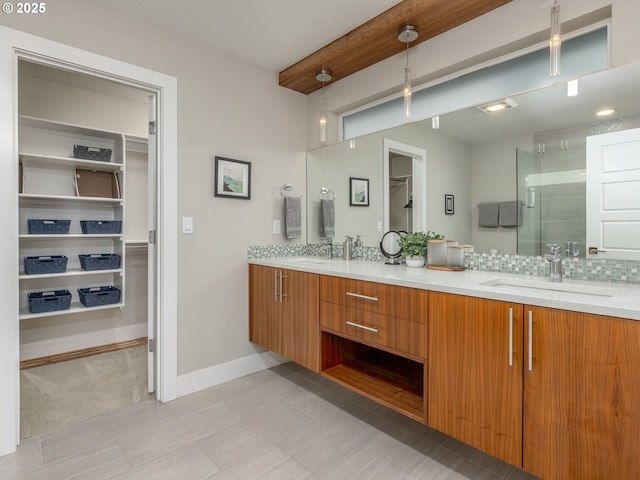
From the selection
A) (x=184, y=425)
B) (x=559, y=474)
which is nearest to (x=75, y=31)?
(x=184, y=425)

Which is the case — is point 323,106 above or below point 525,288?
above

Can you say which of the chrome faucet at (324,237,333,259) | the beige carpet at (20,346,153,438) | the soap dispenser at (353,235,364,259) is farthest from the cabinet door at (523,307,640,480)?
the beige carpet at (20,346,153,438)

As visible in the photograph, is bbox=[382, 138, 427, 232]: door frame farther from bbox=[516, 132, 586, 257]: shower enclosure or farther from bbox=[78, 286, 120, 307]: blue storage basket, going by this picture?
bbox=[78, 286, 120, 307]: blue storage basket

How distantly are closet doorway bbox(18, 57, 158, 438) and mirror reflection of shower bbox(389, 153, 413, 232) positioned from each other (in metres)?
1.86

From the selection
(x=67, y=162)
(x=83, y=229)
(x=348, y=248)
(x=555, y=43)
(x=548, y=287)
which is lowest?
(x=548, y=287)

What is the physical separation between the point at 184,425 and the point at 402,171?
2.17m

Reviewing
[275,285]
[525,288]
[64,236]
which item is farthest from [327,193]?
[64,236]

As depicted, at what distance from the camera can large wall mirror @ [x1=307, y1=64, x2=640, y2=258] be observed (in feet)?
5.45

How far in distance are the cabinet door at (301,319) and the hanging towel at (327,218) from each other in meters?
0.77

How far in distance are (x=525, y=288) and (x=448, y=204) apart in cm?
80

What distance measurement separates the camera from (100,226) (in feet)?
10.6

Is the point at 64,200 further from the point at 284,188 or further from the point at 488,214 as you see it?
the point at 488,214

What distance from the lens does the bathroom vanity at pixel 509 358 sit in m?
1.15

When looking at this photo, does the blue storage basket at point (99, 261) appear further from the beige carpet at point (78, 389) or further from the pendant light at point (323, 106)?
the pendant light at point (323, 106)
